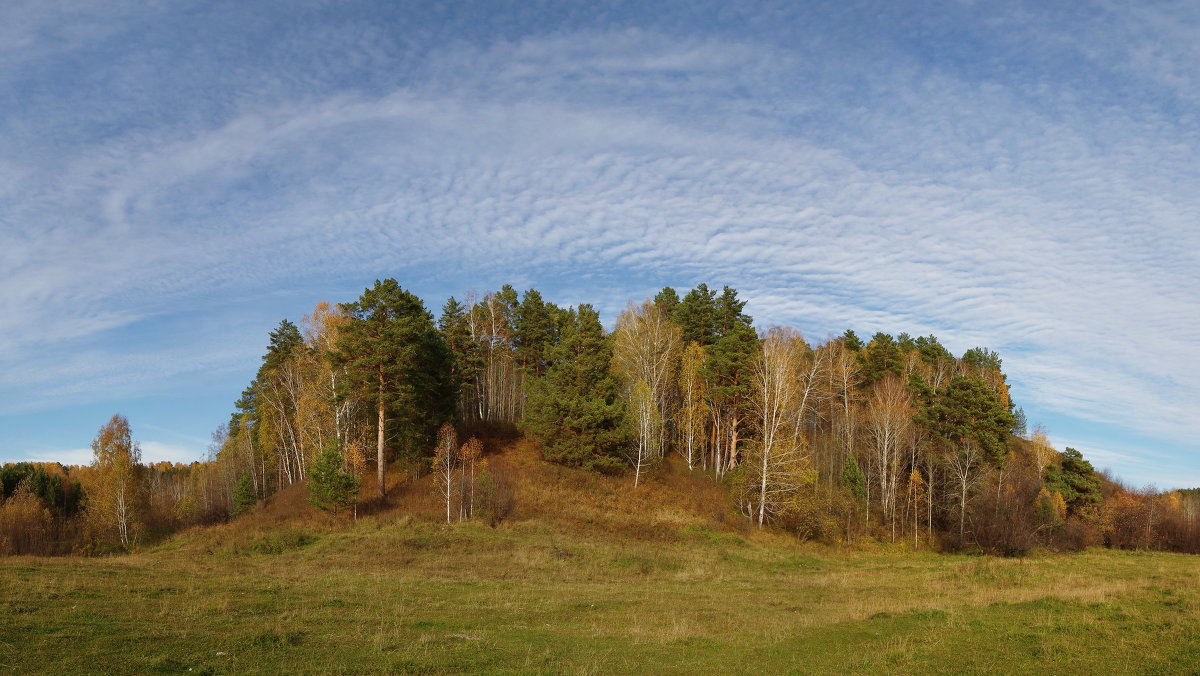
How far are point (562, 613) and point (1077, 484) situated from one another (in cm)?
5924

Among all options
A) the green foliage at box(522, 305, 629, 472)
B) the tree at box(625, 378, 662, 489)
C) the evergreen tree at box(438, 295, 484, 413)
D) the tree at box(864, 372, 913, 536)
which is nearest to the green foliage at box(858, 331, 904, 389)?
the tree at box(864, 372, 913, 536)

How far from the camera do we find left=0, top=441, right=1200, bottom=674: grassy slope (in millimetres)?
14500

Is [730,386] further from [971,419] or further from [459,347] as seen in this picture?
[459,347]

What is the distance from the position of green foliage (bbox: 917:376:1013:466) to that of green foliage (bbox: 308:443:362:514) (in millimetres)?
50436

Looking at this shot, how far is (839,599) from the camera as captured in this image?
Answer: 27.6 meters

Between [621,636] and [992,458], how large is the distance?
173 ft

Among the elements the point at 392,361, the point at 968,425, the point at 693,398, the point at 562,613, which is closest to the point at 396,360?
the point at 392,361

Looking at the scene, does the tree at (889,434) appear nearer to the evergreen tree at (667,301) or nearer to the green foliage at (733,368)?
the green foliage at (733,368)

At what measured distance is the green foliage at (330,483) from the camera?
44062 mm

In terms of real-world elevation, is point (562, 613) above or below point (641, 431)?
below

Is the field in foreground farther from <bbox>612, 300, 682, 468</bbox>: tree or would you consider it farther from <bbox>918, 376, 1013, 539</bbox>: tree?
<bbox>612, 300, 682, 468</bbox>: tree

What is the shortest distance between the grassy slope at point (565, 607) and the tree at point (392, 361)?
8.99 meters

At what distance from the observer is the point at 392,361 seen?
49.4 meters

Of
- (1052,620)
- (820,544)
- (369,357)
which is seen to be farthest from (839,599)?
(369,357)
